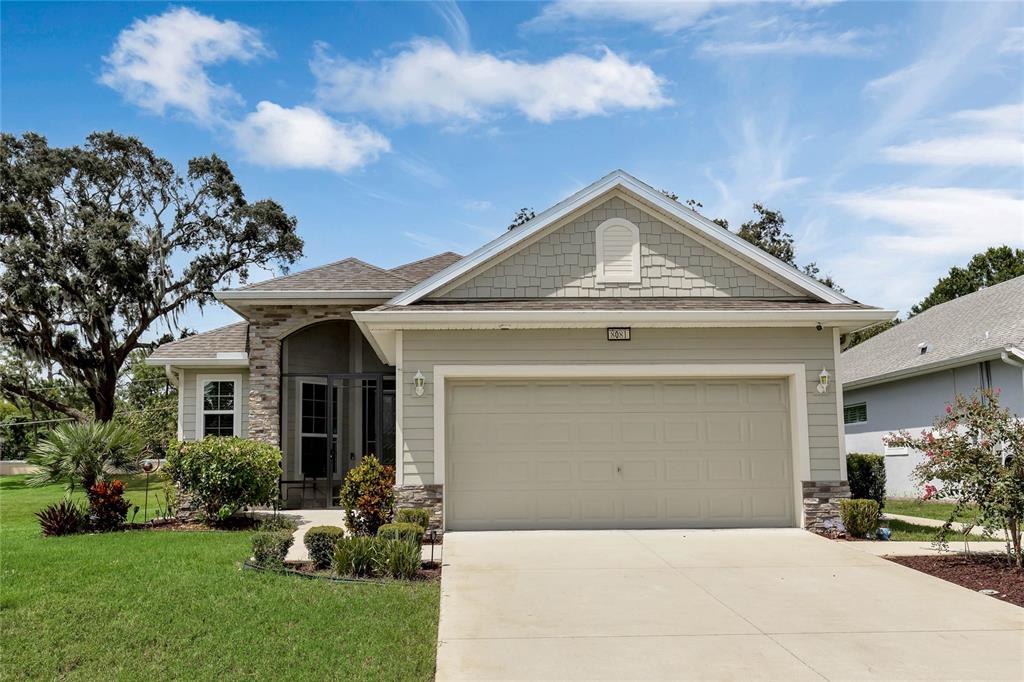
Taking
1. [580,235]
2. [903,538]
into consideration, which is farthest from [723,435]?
[580,235]

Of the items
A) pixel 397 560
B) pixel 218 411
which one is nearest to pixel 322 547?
pixel 397 560

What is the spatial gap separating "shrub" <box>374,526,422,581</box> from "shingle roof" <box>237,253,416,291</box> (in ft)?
24.4

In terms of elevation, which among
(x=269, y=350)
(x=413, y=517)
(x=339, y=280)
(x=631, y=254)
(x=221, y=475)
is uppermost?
(x=339, y=280)

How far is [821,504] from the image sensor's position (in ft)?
38.3

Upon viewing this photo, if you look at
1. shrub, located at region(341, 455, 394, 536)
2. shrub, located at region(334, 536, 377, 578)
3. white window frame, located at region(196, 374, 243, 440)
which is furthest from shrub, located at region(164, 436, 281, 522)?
shrub, located at region(334, 536, 377, 578)

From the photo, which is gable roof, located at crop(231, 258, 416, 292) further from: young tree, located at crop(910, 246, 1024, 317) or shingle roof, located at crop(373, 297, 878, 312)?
young tree, located at crop(910, 246, 1024, 317)

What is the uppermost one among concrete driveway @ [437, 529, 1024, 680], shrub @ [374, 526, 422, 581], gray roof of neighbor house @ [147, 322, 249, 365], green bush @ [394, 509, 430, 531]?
gray roof of neighbor house @ [147, 322, 249, 365]

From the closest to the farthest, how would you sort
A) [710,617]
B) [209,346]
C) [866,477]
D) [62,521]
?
1. [710,617]
2. [62,521]
3. [866,477]
4. [209,346]

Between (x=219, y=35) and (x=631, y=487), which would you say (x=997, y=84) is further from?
(x=219, y=35)

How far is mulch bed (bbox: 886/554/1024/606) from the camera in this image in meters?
8.03

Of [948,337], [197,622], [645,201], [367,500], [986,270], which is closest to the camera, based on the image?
[197,622]

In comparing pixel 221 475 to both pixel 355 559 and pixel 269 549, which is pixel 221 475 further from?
pixel 355 559

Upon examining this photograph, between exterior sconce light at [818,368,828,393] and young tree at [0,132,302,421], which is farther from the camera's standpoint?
young tree at [0,132,302,421]

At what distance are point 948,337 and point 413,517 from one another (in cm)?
1410
